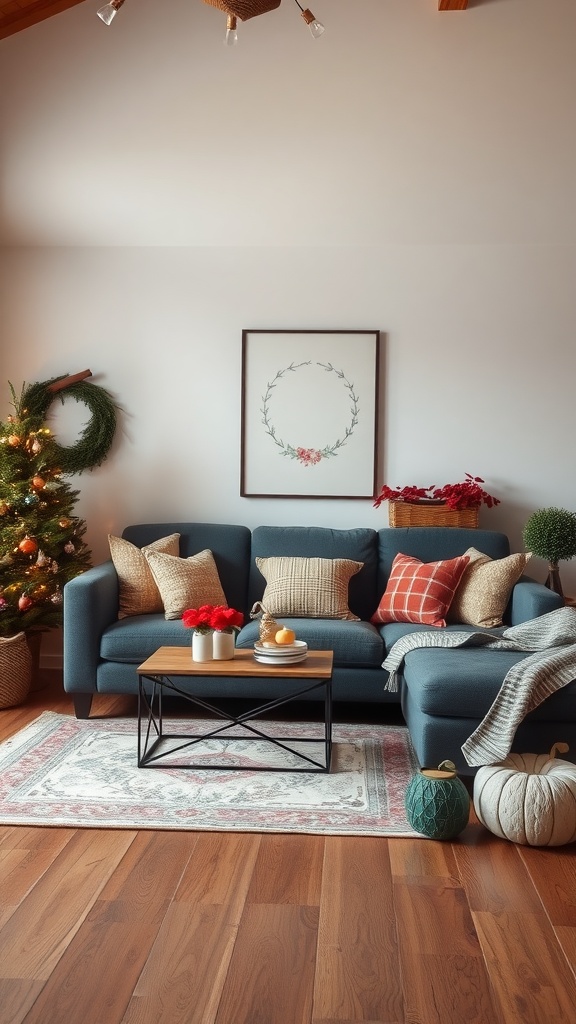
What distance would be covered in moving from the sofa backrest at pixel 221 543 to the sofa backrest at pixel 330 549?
0.05 meters

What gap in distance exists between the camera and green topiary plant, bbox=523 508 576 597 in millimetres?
4543

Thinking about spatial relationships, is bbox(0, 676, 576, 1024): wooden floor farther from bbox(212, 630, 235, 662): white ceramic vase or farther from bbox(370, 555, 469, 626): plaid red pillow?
bbox(370, 555, 469, 626): plaid red pillow

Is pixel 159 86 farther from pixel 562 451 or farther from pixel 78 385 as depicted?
pixel 562 451

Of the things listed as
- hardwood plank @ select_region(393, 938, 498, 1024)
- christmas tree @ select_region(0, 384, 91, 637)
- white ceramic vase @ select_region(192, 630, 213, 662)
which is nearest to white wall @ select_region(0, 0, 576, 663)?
christmas tree @ select_region(0, 384, 91, 637)

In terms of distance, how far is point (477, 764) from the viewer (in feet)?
10.2

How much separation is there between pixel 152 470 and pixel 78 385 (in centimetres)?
66

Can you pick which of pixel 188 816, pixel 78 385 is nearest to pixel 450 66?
pixel 78 385

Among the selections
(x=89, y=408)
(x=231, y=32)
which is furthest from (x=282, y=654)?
(x=89, y=408)

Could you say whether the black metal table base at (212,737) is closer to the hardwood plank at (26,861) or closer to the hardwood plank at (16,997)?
the hardwood plank at (26,861)

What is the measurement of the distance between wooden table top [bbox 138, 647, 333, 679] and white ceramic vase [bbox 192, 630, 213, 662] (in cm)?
3

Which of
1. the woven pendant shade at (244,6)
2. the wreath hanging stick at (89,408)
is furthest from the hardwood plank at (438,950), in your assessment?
the wreath hanging stick at (89,408)

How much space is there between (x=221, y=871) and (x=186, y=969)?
546 mm

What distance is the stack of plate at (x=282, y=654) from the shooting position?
353 cm

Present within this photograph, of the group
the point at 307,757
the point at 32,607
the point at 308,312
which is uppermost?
the point at 308,312
